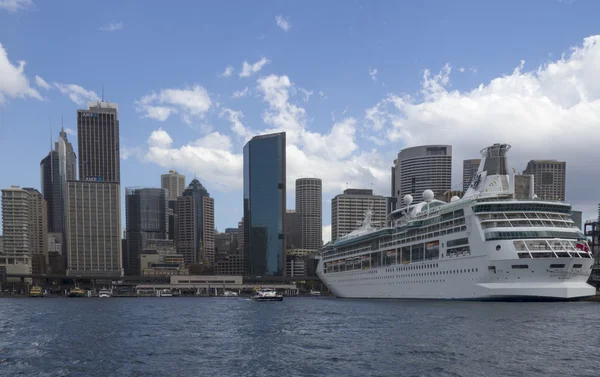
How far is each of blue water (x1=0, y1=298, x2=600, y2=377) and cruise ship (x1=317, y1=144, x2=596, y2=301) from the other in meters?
12.7

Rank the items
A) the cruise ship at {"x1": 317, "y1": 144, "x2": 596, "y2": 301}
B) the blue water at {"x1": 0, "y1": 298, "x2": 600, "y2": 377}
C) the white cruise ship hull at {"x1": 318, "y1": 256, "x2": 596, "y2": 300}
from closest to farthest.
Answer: the blue water at {"x1": 0, "y1": 298, "x2": 600, "y2": 377} < the white cruise ship hull at {"x1": 318, "y1": 256, "x2": 596, "y2": 300} < the cruise ship at {"x1": 317, "y1": 144, "x2": 596, "y2": 301}

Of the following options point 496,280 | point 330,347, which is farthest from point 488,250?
point 330,347

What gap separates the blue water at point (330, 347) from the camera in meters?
38.2

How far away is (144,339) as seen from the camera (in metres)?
56.1

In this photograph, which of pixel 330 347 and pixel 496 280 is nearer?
pixel 330 347

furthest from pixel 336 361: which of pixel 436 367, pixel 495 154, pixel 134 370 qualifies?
pixel 495 154

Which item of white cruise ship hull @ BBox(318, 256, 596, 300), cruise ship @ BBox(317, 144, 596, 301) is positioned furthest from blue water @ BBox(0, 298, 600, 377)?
cruise ship @ BBox(317, 144, 596, 301)

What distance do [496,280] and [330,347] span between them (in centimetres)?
4951

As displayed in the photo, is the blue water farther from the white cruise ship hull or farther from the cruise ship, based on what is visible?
the cruise ship

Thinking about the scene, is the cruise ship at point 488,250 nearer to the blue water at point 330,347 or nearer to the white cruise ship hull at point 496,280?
the white cruise ship hull at point 496,280

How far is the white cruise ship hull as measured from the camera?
3305 inches

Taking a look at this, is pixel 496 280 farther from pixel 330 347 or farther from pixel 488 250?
pixel 330 347

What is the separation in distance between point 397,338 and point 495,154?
240 feet

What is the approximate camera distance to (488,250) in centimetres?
8856
